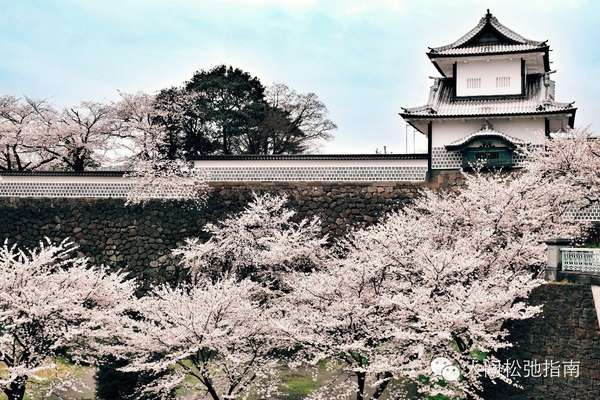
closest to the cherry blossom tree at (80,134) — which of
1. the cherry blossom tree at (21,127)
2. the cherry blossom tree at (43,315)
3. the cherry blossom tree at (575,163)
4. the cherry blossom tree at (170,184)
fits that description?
the cherry blossom tree at (21,127)

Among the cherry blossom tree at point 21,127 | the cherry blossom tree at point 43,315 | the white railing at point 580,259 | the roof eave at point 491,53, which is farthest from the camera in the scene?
the cherry blossom tree at point 21,127

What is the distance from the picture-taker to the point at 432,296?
13414 mm

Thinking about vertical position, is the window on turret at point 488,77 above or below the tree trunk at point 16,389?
above

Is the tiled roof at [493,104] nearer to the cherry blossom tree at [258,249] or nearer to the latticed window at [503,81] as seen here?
the latticed window at [503,81]

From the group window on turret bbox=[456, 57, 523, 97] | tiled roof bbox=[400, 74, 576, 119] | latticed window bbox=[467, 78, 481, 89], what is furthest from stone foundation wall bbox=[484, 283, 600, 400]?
latticed window bbox=[467, 78, 481, 89]

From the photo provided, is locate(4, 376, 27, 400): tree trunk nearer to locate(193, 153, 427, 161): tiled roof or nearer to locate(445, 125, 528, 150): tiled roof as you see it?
locate(193, 153, 427, 161): tiled roof

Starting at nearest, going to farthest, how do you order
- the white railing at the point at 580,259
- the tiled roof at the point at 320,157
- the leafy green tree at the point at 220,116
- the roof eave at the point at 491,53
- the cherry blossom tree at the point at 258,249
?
the white railing at the point at 580,259 < the cherry blossom tree at the point at 258,249 < the roof eave at the point at 491,53 < the tiled roof at the point at 320,157 < the leafy green tree at the point at 220,116

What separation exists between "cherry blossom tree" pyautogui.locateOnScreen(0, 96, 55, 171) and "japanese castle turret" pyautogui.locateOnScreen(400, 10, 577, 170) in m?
14.8

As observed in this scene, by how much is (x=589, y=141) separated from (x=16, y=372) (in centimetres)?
1612

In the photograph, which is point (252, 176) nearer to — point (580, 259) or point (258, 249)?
point (258, 249)

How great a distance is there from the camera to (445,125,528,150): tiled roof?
20.9 metres

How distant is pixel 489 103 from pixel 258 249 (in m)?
9.50

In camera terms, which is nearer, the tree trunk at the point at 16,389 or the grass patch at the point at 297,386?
the tree trunk at the point at 16,389

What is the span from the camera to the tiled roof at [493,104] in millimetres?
21156
